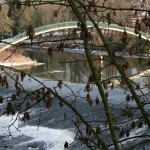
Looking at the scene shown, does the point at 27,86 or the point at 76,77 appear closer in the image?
the point at 27,86

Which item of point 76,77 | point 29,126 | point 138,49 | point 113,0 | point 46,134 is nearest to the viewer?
point 138,49

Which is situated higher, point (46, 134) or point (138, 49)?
point (138, 49)

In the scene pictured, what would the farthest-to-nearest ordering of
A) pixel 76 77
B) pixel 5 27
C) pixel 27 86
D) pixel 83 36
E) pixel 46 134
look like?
pixel 5 27, pixel 76 77, pixel 27 86, pixel 46 134, pixel 83 36

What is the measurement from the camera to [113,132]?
1678mm

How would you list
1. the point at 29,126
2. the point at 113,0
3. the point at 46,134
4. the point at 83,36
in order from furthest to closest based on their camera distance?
the point at 29,126 → the point at 46,134 → the point at 113,0 → the point at 83,36

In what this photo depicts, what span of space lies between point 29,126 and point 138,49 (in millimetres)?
8924

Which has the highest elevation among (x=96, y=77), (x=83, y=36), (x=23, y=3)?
(x=23, y=3)

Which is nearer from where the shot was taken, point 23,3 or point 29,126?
point 23,3

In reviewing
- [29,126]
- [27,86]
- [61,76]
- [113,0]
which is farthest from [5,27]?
[113,0]

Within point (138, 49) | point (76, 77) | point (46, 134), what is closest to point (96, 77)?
point (138, 49)

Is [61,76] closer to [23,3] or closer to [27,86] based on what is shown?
[27,86]

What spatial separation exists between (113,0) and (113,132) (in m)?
2.46

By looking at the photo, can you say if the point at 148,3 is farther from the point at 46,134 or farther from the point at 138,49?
the point at 46,134

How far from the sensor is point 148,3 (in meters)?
2.52
